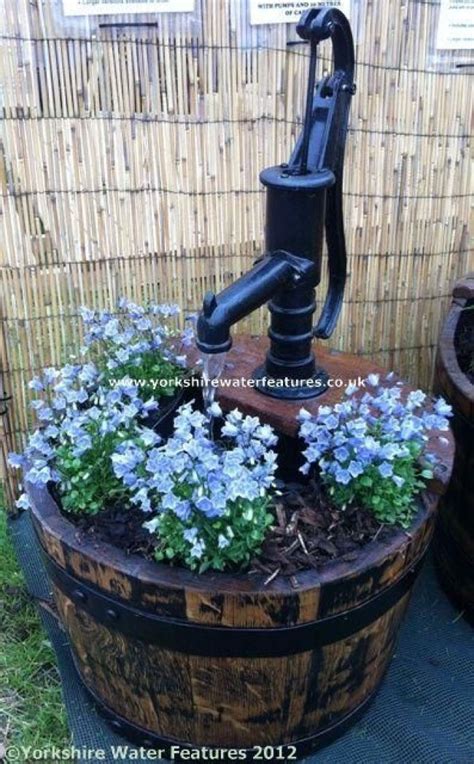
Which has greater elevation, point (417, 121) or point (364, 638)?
point (417, 121)

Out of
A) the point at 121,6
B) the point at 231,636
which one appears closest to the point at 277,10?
the point at 121,6

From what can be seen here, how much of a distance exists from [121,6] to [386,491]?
62.2 inches

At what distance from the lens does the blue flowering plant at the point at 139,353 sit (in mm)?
2039

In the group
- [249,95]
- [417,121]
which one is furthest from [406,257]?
[249,95]

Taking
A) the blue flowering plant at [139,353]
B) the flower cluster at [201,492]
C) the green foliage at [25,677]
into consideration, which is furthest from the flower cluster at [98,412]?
the green foliage at [25,677]

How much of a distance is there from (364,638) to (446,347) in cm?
95

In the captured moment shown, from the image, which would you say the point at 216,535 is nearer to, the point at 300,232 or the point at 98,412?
the point at 98,412

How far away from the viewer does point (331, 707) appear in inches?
71.3

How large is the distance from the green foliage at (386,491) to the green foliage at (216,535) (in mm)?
213

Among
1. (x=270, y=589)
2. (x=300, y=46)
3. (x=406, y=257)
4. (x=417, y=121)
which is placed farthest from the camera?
(x=406, y=257)

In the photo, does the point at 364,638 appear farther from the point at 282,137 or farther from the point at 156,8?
the point at 156,8

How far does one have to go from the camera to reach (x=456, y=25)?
2.35m

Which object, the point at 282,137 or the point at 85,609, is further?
the point at 282,137

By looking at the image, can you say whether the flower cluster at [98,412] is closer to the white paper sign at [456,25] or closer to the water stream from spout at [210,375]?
the water stream from spout at [210,375]
